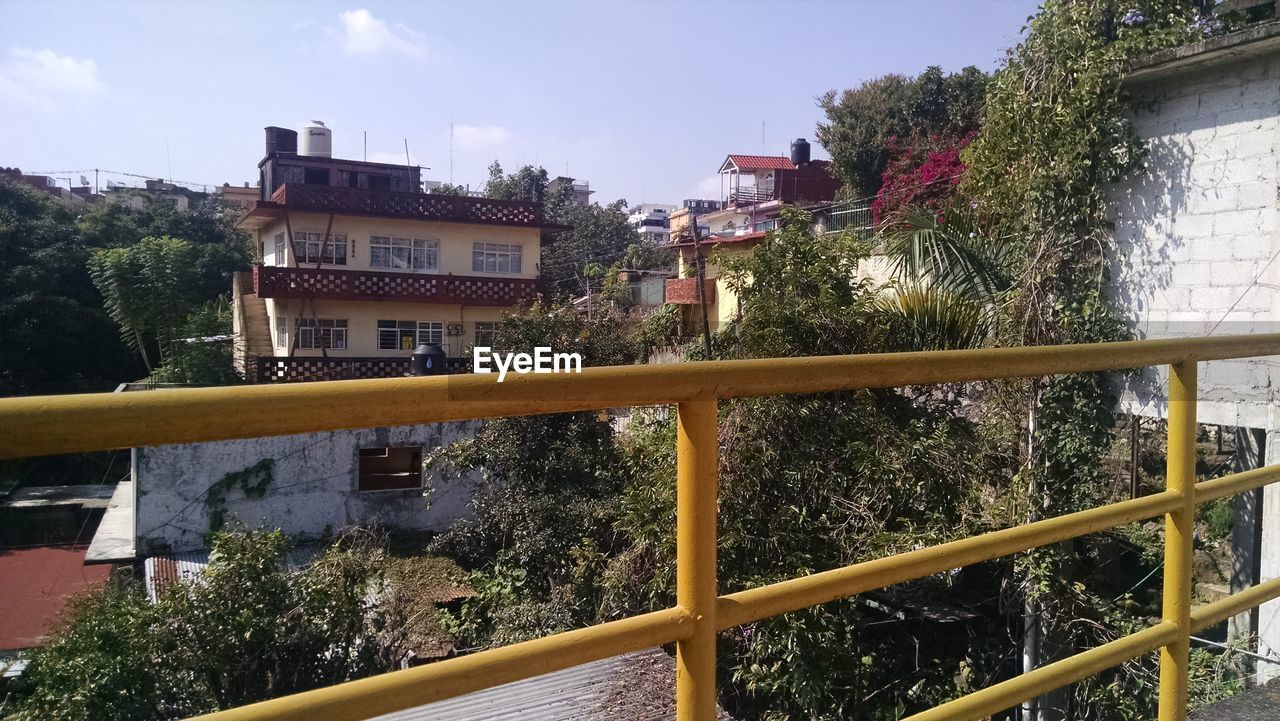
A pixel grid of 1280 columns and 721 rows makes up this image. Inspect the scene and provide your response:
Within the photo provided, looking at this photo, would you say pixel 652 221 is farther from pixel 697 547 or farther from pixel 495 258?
pixel 697 547

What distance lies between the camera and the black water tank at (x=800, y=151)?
35.7 meters

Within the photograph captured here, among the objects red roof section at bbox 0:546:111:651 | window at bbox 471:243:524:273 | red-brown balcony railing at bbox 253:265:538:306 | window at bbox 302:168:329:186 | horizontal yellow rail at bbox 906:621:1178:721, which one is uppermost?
window at bbox 302:168:329:186

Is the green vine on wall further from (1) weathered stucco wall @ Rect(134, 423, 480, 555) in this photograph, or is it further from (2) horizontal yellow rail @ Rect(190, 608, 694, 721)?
(2) horizontal yellow rail @ Rect(190, 608, 694, 721)

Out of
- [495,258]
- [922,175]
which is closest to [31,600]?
[922,175]

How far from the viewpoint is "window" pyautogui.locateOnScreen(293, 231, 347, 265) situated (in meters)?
23.5

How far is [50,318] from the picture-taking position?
2722 centimetres

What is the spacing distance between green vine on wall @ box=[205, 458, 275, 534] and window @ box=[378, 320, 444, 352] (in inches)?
462

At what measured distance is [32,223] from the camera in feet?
99.2

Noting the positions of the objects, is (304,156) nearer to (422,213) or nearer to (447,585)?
(422,213)

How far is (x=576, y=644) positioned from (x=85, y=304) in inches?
1272

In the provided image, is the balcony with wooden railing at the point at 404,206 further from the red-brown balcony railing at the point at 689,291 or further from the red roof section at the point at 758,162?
the red roof section at the point at 758,162

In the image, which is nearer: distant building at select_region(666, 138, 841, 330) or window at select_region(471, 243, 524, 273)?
distant building at select_region(666, 138, 841, 330)

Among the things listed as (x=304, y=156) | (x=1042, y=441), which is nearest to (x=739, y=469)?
(x=1042, y=441)

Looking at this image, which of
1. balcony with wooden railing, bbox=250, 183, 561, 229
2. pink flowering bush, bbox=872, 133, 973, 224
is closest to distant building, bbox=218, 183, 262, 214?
balcony with wooden railing, bbox=250, 183, 561, 229
